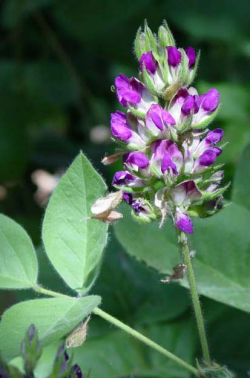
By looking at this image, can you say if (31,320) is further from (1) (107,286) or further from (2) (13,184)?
(2) (13,184)

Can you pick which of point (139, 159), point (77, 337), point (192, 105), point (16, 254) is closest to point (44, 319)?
point (77, 337)

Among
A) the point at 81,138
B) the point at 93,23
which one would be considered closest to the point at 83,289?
the point at 93,23

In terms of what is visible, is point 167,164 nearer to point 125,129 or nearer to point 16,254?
point 125,129

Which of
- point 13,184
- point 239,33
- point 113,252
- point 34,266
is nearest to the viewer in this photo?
point 34,266

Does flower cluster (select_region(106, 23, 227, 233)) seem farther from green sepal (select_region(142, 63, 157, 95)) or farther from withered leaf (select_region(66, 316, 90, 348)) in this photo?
withered leaf (select_region(66, 316, 90, 348))

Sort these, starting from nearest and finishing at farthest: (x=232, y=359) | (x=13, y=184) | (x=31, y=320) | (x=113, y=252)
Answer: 1. (x=31, y=320)
2. (x=232, y=359)
3. (x=113, y=252)
4. (x=13, y=184)
